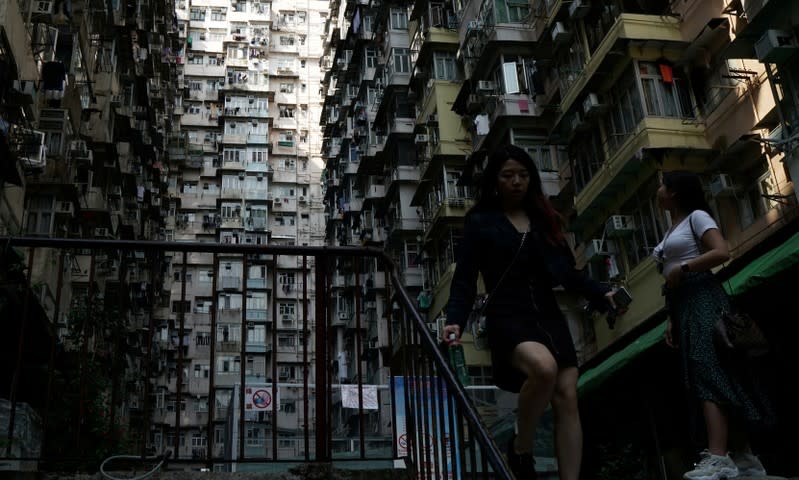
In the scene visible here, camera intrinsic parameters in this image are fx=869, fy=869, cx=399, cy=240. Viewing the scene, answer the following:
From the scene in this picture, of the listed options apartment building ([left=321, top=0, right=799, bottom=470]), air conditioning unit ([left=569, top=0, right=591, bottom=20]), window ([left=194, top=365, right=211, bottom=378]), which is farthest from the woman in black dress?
window ([left=194, top=365, right=211, bottom=378])

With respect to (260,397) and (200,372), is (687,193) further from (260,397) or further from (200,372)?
(200,372)

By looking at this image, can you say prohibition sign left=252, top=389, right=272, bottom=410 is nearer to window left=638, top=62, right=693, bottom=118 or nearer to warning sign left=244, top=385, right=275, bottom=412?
warning sign left=244, top=385, right=275, bottom=412

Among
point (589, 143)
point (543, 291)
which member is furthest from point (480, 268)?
point (589, 143)

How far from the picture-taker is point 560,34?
2145cm

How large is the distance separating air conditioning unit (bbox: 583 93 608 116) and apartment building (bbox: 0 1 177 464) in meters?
10.5

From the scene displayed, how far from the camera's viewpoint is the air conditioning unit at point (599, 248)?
62.5ft

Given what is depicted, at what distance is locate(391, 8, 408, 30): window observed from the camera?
118ft

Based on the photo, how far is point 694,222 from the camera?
4586 mm

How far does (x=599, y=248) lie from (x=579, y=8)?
5.77 metres

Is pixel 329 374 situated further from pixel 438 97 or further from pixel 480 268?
pixel 438 97

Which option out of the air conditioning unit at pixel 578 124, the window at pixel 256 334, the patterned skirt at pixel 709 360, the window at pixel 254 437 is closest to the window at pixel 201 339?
the window at pixel 256 334

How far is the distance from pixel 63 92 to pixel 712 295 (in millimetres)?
20296

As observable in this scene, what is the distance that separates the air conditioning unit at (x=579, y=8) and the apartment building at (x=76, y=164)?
11.6 meters

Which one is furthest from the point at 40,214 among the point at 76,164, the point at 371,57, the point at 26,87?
the point at 371,57
